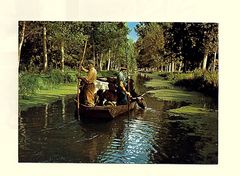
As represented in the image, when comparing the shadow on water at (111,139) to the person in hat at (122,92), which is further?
the person in hat at (122,92)

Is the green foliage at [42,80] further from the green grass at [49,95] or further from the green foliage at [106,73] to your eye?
the green foliage at [106,73]

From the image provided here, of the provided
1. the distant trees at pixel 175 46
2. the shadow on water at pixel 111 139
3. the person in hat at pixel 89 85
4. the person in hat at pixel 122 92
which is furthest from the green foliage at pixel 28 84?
the distant trees at pixel 175 46

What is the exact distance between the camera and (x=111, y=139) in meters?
3.03

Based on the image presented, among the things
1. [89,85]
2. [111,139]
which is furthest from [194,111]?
[89,85]

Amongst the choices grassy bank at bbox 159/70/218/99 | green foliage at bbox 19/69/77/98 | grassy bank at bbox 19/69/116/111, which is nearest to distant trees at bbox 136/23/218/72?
grassy bank at bbox 159/70/218/99

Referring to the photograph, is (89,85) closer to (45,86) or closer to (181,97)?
(45,86)

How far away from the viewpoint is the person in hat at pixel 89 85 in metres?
3.05

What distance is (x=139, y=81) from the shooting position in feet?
10.2

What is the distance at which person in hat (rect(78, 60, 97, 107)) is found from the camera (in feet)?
10.0

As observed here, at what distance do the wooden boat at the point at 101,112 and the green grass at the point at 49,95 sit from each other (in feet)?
0.40

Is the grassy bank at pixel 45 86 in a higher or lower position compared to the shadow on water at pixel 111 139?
higher

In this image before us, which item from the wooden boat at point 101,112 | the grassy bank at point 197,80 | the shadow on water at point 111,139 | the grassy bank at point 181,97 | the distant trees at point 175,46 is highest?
the distant trees at point 175,46
